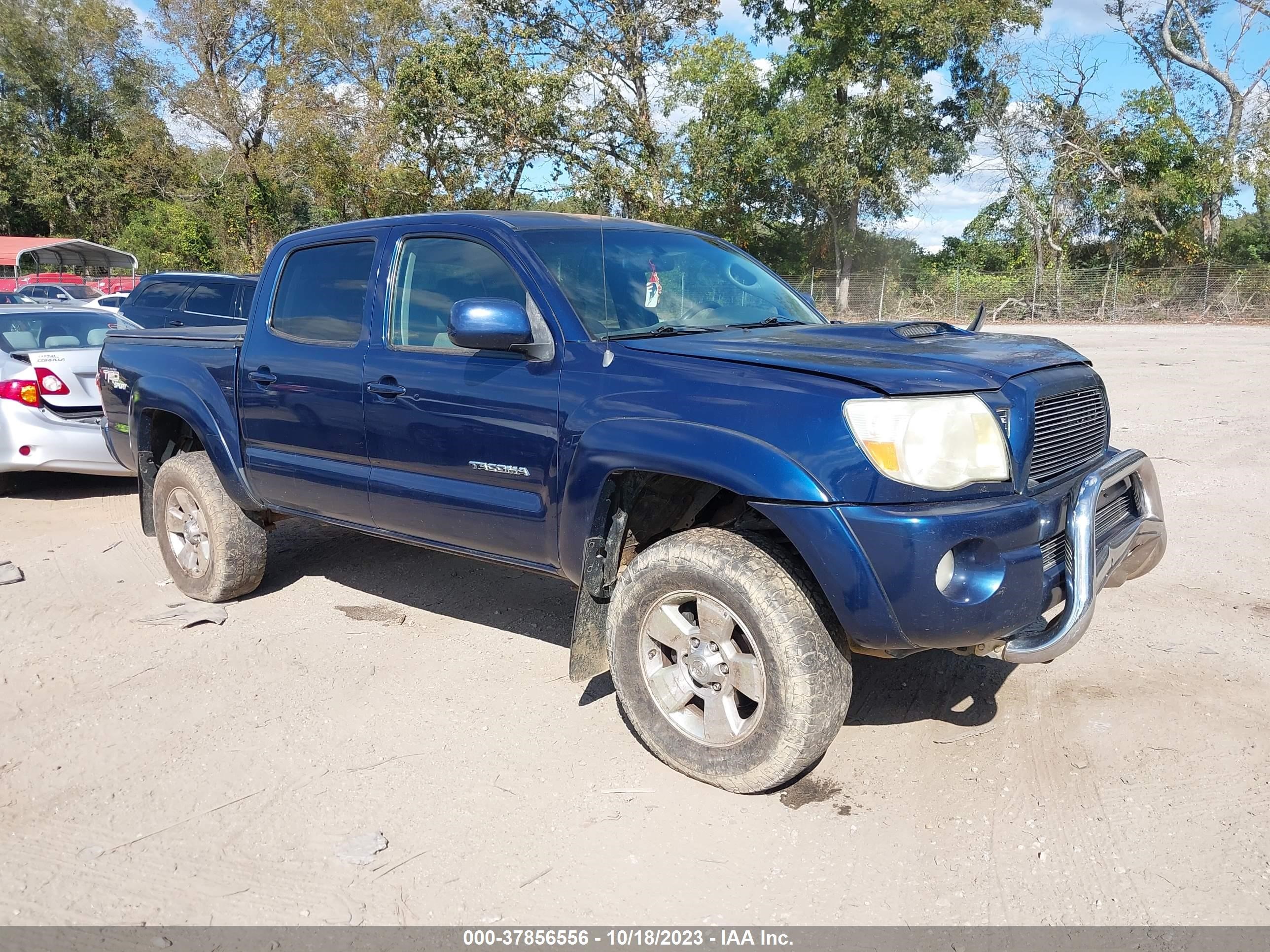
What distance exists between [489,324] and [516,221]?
79 cm

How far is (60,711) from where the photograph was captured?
4.17 metres

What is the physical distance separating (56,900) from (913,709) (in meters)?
3.02

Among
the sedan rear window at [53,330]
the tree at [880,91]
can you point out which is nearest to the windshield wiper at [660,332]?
the sedan rear window at [53,330]

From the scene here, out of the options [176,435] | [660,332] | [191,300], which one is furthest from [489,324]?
[191,300]

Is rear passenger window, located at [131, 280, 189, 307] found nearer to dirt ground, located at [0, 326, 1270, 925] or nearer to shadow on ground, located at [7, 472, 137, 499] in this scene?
shadow on ground, located at [7, 472, 137, 499]

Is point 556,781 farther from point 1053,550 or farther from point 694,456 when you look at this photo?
point 1053,550

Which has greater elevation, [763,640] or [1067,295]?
[1067,295]

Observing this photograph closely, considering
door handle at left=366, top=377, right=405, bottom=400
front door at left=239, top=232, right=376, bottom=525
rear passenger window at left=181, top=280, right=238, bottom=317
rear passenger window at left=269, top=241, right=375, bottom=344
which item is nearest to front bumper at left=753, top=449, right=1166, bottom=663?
door handle at left=366, top=377, right=405, bottom=400

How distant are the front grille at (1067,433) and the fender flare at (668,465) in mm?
827

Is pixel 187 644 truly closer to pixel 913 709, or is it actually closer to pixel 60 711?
pixel 60 711

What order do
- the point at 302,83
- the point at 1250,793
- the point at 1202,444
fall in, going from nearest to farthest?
the point at 1250,793 → the point at 1202,444 → the point at 302,83

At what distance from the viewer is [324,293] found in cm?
474

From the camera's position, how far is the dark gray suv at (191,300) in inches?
442
